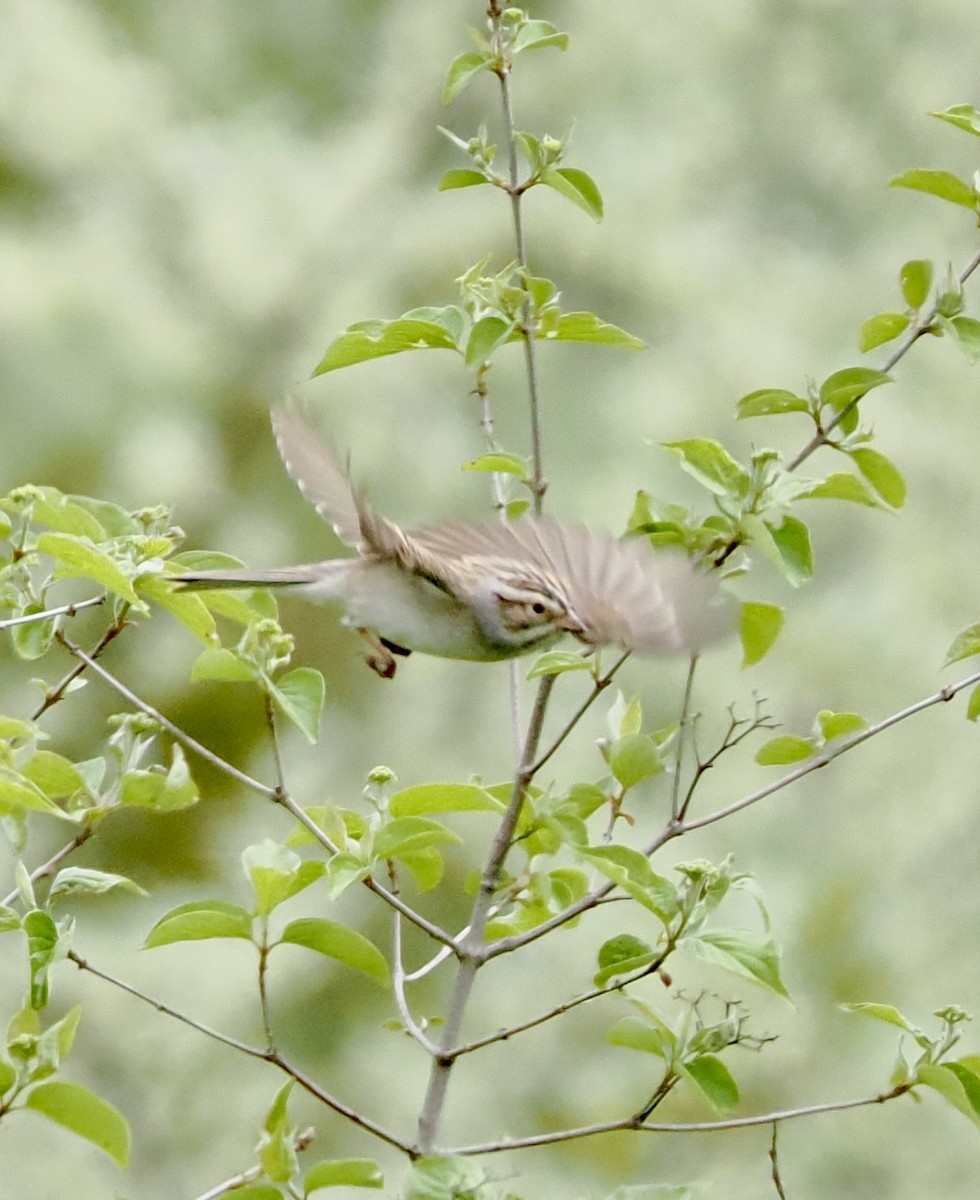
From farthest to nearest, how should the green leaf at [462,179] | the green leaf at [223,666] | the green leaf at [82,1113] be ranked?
the green leaf at [462,179]
the green leaf at [223,666]
the green leaf at [82,1113]

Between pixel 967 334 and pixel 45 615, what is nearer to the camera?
pixel 45 615

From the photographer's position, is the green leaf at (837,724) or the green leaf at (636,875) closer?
the green leaf at (636,875)

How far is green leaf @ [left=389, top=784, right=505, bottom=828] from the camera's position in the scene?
2.95 feet

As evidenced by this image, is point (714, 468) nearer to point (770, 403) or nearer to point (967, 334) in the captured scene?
point (770, 403)

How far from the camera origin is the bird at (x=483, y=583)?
84 centimetres

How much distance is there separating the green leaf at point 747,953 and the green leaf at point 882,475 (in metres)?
0.31

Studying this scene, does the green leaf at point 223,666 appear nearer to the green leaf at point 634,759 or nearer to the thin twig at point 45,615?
the thin twig at point 45,615

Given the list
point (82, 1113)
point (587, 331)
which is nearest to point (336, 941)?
point (82, 1113)

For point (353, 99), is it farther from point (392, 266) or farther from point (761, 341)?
point (761, 341)

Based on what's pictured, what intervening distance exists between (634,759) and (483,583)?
205mm

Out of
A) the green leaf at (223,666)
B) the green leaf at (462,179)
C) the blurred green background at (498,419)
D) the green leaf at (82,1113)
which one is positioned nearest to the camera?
the green leaf at (82,1113)

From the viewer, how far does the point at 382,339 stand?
0.96m

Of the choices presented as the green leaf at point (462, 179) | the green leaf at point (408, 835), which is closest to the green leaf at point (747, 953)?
the green leaf at point (408, 835)

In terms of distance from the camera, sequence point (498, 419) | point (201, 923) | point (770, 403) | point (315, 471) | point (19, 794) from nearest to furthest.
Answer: point (19, 794) → point (201, 923) → point (770, 403) → point (315, 471) → point (498, 419)
